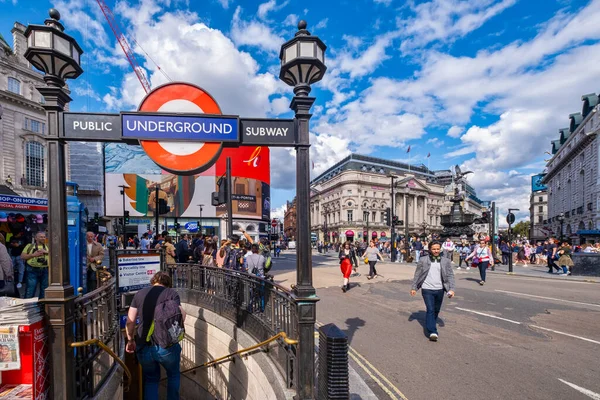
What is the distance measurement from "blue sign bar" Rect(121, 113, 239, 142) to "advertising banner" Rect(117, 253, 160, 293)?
4.06m

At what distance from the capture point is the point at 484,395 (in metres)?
3.99

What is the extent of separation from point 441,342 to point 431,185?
97720mm

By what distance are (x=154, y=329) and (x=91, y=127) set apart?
2.47 meters

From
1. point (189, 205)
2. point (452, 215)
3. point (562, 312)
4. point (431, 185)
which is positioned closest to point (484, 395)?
point (562, 312)

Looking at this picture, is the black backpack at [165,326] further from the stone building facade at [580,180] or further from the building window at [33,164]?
the building window at [33,164]

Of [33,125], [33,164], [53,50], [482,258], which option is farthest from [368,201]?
[53,50]

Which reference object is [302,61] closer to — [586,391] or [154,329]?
[154,329]

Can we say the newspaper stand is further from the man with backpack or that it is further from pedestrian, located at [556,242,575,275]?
pedestrian, located at [556,242,575,275]

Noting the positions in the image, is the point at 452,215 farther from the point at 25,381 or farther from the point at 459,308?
the point at 25,381

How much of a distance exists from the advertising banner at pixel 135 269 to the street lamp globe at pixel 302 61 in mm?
5207

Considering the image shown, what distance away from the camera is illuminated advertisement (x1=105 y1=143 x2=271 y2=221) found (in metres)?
51.0

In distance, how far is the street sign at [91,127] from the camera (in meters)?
3.31

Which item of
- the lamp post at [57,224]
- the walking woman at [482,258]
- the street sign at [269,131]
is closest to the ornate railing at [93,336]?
the lamp post at [57,224]

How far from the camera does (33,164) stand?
39.6 meters
